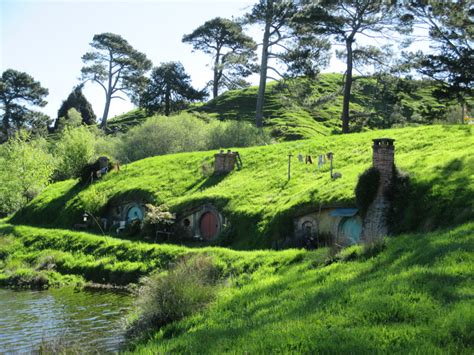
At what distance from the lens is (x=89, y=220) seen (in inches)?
1569

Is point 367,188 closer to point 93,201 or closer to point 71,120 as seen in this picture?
point 93,201

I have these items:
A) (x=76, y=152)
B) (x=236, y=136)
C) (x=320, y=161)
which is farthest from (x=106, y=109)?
(x=320, y=161)

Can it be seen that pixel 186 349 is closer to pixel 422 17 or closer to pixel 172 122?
pixel 422 17

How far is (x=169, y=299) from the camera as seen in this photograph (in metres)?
14.2

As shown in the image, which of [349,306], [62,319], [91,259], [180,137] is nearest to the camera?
[349,306]

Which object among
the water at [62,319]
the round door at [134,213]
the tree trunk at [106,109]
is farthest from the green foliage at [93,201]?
the tree trunk at [106,109]

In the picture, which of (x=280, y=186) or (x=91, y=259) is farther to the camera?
(x=280, y=186)

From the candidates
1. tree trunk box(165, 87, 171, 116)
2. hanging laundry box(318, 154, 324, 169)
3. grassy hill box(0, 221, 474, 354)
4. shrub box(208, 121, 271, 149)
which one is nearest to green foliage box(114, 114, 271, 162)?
shrub box(208, 121, 271, 149)

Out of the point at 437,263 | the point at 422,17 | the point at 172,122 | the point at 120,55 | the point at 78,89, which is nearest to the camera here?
the point at 437,263

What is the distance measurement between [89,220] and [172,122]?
66.2ft

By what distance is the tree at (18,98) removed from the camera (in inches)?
3127

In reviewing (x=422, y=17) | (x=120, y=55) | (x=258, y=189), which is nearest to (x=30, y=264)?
(x=258, y=189)

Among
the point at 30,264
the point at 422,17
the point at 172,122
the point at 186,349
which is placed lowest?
the point at 30,264

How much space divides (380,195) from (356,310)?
11.8m
